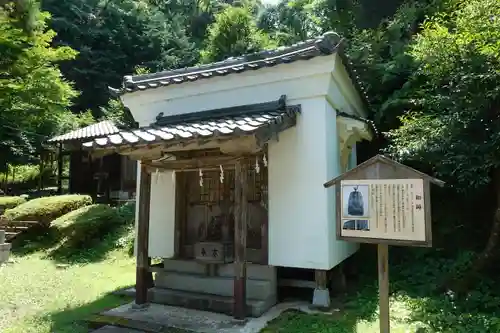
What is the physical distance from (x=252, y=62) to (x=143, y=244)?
400cm

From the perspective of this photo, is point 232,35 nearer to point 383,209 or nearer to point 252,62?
point 252,62

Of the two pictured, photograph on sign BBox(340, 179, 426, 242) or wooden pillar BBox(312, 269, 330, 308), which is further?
wooden pillar BBox(312, 269, 330, 308)

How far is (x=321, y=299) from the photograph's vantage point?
6414 millimetres

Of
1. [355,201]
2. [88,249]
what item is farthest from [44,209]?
[355,201]

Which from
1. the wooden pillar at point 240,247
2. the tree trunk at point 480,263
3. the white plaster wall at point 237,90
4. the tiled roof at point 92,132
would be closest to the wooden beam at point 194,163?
the wooden pillar at point 240,247

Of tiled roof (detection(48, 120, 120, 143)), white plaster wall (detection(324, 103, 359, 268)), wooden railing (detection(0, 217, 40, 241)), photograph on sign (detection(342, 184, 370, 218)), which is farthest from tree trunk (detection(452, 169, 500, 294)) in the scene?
tiled roof (detection(48, 120, 120, 143))

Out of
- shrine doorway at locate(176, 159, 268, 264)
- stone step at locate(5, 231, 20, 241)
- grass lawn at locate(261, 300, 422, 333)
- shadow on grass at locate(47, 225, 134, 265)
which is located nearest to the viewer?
grass lawn at locate(261, 300, 422, 333)

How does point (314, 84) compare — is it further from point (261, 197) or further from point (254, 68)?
point (261, 197)

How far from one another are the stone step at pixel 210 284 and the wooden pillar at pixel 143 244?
0.45 m

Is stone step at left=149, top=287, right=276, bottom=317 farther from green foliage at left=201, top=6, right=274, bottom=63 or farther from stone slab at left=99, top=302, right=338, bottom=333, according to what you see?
green foliage at left=201, top=6, right=274, bottom=63

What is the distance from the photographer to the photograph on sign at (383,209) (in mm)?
3967

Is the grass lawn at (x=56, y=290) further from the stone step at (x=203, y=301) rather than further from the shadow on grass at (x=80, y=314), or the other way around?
the stone step at (x=203, y=301)

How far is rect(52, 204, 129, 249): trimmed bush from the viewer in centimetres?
1166

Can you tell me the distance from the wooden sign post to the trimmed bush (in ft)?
32.5
